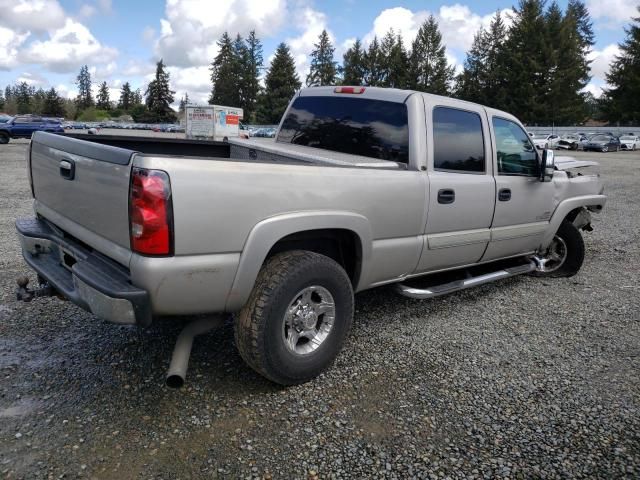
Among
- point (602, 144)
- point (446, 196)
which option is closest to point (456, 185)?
point (446, 196)

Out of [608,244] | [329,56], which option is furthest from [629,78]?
[608,244]

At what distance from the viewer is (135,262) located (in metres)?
2.49

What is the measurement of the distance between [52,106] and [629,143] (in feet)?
301

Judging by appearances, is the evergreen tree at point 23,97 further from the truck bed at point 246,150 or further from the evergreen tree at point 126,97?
the truck bed at point 246,150

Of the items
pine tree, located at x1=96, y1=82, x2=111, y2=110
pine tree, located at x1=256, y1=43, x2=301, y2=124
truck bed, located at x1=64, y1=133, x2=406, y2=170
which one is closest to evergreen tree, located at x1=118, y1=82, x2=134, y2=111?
pine tree, located at x1=96, y1=82, x2=111, y2=110

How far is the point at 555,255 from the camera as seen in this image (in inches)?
226

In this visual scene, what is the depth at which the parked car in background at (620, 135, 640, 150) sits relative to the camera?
135ft

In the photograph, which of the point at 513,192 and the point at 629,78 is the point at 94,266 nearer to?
the point at 513,192

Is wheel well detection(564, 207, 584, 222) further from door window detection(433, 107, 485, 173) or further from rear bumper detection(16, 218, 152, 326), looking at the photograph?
rear bumper detection(16, 218, 152, 326)

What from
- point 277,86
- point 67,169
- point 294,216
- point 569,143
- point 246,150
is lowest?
point 294,216

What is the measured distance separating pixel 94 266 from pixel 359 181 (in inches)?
64.2

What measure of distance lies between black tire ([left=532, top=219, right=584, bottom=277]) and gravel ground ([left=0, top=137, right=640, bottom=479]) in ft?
3.70

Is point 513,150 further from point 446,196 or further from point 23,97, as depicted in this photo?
point 23,97

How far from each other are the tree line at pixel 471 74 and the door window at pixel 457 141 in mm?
67012
